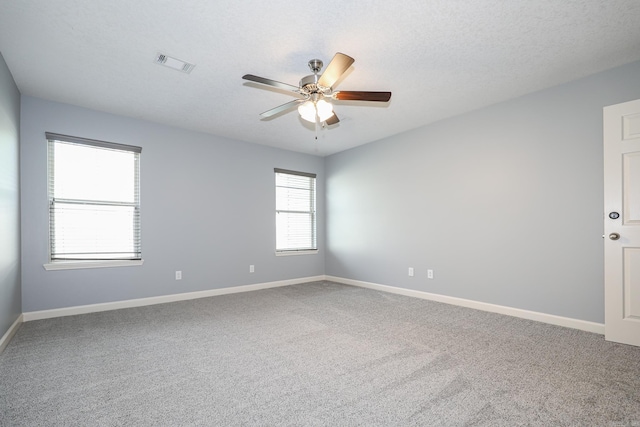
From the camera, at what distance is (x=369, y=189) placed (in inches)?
209

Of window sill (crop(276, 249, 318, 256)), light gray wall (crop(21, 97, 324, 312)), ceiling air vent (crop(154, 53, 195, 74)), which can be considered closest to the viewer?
ceiling air vent (crop(154, 53, 195, 74))

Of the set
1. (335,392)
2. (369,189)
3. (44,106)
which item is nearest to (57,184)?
(44,106)

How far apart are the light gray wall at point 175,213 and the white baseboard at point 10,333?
0.22m

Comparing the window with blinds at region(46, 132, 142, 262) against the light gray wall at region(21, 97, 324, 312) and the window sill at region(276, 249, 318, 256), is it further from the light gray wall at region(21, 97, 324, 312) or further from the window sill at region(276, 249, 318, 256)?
the window sill at region(276, 249, 318, 256)

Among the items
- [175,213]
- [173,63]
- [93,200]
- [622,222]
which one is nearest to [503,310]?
[622,222]

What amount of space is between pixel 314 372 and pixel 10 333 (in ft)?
9.41

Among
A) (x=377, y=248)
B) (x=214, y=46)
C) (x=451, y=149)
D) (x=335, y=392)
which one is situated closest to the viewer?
(x=335, y=392)

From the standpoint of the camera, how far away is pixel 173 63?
278 cm

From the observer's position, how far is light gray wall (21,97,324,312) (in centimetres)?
352

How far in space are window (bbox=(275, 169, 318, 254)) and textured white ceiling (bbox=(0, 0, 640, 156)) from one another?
2.13 metres

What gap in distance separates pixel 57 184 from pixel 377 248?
14.3ft

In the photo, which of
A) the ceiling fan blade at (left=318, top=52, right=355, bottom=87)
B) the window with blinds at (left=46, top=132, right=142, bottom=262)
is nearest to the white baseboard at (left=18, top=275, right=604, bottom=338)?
the window with blinds at (left=46, top=132, right=142, bottom=262)

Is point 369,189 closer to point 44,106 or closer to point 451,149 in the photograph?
point 451,149

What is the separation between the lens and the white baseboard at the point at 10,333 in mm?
2627
